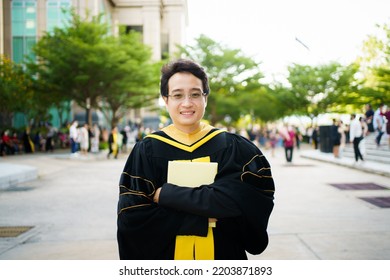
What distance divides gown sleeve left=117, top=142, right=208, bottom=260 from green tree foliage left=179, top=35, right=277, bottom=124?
32392mm

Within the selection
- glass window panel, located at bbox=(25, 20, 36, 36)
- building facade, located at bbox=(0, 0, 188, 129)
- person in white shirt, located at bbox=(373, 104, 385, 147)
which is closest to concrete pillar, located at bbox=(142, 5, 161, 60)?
building facade, located at bbox=(0, 0, 188, 129)

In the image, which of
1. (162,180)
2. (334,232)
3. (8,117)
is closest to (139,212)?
(162,180)

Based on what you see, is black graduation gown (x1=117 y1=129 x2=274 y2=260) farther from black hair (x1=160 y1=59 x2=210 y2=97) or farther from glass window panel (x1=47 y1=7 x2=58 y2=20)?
glass window panel (x1=47 y1=7 x2=58 y2=20)

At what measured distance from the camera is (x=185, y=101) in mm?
2158

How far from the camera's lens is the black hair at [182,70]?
2156mm

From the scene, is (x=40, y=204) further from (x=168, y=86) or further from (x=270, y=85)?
(x=270, y=85)

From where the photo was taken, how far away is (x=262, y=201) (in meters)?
2.10

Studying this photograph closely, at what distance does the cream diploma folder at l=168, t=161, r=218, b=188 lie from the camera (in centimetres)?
210

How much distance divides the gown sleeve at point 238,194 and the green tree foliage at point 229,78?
32340mm

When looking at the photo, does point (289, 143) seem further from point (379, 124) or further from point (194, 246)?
point (194, 246)

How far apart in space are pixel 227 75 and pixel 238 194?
3425 centimetres

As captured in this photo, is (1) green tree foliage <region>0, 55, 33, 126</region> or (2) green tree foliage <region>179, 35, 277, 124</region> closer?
(1) green tree foliage <region>0, 55, 33, 126</region>

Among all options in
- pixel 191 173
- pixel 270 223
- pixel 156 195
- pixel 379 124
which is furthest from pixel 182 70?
pixel 379 124

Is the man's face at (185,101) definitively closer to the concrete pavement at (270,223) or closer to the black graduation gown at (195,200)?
the black graduation gown at (195,200)
